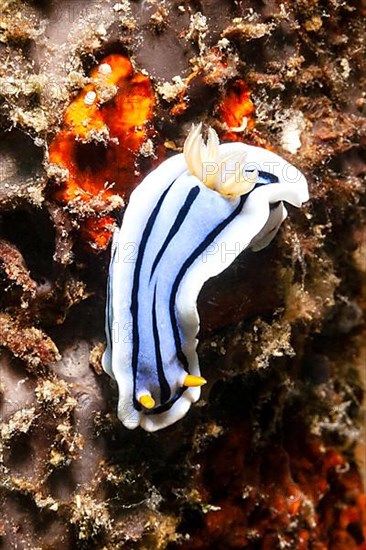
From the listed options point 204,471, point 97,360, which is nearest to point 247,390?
point 204,471

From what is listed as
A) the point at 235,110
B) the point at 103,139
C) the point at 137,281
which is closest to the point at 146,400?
the point at 137,281

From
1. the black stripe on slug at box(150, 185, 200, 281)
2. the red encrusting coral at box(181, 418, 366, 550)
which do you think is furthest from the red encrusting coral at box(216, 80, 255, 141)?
the red encrusting coral at box(181, 418, 366, 550)

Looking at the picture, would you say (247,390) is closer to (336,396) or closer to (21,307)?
(336,396)

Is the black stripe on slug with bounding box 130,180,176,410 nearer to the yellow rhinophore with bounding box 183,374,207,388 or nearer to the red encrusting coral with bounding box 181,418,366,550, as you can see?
the yellow rhinophore with bounding box 183,374,207,388

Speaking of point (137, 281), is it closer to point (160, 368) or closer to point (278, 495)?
point (160, 368)

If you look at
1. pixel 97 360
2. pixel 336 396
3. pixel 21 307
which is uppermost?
pixel 21 307
